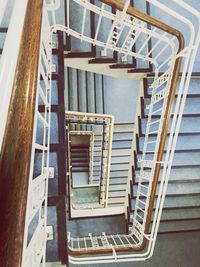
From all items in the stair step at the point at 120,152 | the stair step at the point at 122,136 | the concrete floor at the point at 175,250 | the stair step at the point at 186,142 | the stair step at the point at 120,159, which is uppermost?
the stair step at the point at 122,136

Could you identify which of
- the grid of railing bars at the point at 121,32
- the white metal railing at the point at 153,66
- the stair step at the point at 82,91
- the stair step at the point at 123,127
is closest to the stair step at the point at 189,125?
the white metal railing at the point at 153,66

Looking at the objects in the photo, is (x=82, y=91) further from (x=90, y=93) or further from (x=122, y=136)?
(x=122, y=136)

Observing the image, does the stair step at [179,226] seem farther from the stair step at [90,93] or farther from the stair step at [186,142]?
the stair step at [90,93]

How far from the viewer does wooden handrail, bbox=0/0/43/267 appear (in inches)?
26.6

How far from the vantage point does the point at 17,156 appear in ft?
2.39

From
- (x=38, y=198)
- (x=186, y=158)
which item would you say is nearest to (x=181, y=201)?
(x=186, y=158)

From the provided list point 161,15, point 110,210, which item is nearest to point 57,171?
point 110,210

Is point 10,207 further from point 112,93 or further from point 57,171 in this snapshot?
point 112,93

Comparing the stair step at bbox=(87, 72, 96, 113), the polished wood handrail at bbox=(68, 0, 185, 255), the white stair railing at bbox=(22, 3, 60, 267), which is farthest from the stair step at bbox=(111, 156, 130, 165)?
the white stair railing at bbox=(22, 3, 60, 267)

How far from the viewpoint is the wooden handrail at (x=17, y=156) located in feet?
2.22

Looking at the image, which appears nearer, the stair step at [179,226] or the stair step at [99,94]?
the stair step at [179,226]

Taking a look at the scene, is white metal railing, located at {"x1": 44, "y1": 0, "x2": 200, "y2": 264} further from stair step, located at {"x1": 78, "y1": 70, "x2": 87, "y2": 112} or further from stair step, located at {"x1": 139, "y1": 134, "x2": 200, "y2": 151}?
stair step, located at {"x1": 78, "y1": 70, "x2": 87, "y2": 112}

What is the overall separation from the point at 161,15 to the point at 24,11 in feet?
11.5

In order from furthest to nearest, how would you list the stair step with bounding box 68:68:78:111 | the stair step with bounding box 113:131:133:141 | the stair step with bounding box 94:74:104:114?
the stair step with bounding box 113:131:133:141 < the stair step with bounding box 94:74:104:114 < the stair step with bounding box 68:68:78:111
